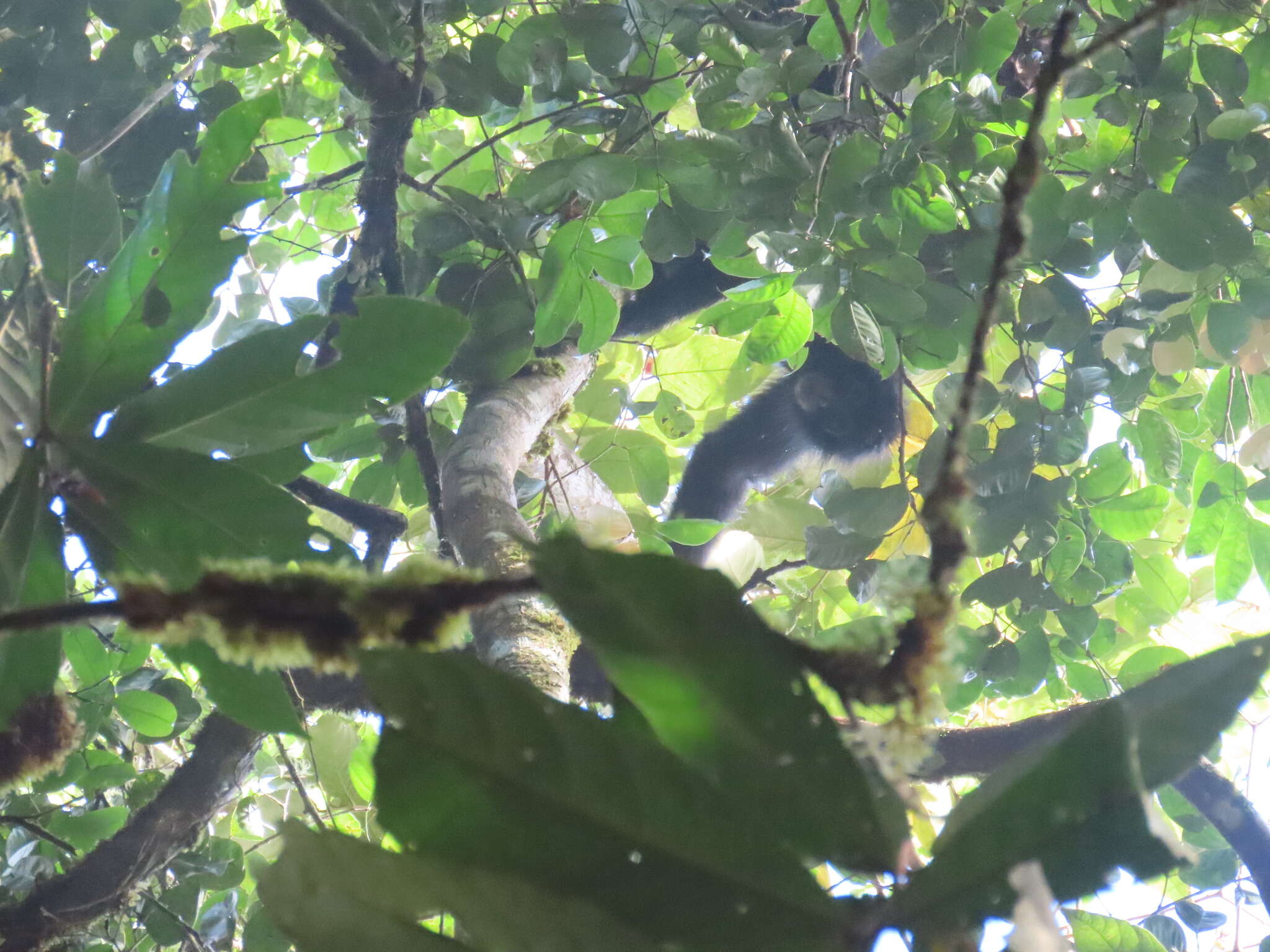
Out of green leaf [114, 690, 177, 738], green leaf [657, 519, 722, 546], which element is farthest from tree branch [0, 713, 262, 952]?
green leaf [657, 519, 722, 546]

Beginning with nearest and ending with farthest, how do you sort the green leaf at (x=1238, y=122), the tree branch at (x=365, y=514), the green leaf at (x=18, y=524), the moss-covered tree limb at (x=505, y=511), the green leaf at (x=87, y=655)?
the green leaf at (x=18, y=524) < the moss-covered tree limb at (x=505, y=511) < the green leaf at (x=1238, y=122) < the green leaf at (x=87, y=655) < the tree branch at (x=365, y=514)

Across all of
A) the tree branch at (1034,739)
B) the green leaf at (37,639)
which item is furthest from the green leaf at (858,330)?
the green leaf at (37,639)

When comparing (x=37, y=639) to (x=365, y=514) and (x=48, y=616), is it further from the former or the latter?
(x=365, y=514)

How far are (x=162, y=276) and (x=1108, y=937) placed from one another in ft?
3.32

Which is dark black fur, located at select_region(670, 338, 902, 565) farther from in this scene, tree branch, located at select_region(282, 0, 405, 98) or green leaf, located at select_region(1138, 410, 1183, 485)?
tree branch, located at select_region(282, 0, 405, 98)

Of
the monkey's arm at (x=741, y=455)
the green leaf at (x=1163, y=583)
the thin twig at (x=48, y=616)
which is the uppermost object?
the thin twig at (x=48, y=616)

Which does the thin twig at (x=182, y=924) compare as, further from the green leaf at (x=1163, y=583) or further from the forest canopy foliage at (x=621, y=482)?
the green leaf at (x=1163, y=583)

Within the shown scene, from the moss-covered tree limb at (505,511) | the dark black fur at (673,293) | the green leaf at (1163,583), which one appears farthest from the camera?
the dark black fur at (673,293)

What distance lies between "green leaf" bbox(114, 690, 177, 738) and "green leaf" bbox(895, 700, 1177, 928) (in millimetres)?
1297

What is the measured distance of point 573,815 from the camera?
0.32 metres

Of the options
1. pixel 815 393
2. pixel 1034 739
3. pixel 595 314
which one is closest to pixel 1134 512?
pixel 1034 739

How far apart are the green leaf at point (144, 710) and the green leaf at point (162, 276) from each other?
2.93 feet

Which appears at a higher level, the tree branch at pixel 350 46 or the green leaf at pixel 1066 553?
the tree branch at pixel 350 46

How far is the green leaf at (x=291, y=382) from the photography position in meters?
0.58
